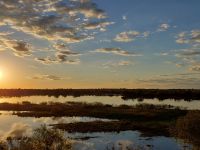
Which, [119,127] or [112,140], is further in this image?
[119,127]

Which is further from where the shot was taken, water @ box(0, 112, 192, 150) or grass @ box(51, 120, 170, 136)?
grass @ box(51, 120, 170, 136)

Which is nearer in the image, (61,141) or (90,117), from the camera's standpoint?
(61,141)

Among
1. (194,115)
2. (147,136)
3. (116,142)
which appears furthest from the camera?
(147,136)

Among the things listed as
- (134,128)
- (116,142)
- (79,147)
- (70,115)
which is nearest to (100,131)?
(134,128)

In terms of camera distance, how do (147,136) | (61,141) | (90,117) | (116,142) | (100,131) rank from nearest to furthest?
(61,141)
(116,142)
(147,136)
(100,131)
(90,117)

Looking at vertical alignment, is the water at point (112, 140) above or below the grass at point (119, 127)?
below

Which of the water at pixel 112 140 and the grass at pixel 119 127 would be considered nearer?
the water at pixel 112 140

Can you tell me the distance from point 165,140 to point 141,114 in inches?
889

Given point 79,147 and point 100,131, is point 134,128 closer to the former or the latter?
point 100,131

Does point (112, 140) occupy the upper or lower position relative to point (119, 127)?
lower

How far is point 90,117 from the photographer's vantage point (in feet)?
209

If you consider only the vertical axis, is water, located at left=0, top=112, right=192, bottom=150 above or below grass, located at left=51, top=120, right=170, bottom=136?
below

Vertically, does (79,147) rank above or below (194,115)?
below

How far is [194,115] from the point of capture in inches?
1232
